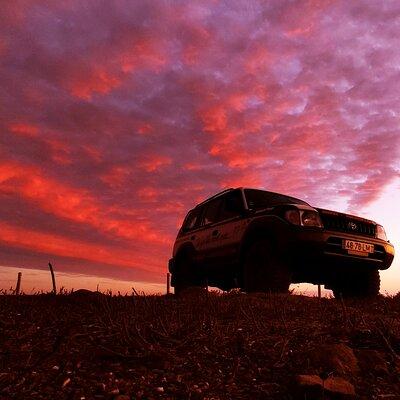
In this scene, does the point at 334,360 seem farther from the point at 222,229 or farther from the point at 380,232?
the point at 222,229

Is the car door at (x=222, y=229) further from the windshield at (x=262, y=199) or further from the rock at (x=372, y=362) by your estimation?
the rock at (x=372, y=362)

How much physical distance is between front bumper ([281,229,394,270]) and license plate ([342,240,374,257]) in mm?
49

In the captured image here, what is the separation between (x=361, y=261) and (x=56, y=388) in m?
5.65

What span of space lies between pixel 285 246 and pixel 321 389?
13.9ft

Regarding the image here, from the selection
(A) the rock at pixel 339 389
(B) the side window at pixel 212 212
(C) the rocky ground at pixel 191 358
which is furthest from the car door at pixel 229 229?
(A) the rock at pixel 339 389

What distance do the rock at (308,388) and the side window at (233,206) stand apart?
208 inches

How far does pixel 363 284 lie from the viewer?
7.93m

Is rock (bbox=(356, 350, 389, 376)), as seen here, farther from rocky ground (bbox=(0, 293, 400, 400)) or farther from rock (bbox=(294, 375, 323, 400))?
rock (bbox=(294, 375, 323, 400))

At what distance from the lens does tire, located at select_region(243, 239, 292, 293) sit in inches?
266

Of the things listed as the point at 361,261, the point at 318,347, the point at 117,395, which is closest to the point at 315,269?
the point at 361,261

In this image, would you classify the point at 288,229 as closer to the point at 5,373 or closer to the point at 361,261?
the point at 361,261

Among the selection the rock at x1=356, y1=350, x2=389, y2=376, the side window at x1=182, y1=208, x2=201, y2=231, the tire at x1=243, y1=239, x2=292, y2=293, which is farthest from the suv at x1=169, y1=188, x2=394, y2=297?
the rock at x1=356, y1=350, x2=389, y2=376

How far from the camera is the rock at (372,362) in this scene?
2.87 metres

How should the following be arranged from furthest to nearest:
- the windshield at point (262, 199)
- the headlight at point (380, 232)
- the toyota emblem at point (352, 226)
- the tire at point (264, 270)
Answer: the windshield at point (262, 199), the headlight at point (380, 232), the toyota emblem at point (352, 226), the tire at point (264, 270)
